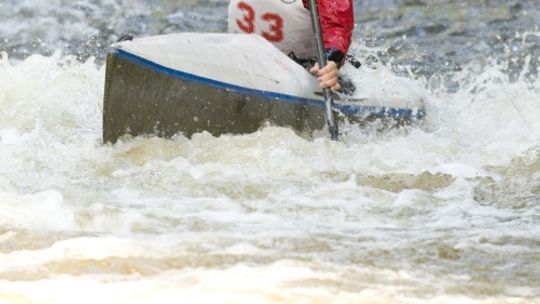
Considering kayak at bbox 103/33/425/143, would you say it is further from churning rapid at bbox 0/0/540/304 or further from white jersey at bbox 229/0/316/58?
white jersey at bbox 229/0/316/58

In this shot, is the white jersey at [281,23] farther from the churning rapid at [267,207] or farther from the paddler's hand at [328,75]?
the churning rapid at [267,207]

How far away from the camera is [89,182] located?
178 inches

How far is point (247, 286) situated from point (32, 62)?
14.8 feet

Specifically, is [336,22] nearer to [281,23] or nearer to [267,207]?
[281,23]

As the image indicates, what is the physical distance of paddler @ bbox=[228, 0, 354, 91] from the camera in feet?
17.9

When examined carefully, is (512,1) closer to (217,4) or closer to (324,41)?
(217,4)

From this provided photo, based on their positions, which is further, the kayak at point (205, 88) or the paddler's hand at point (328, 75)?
the paddler's hand at point (328, 75)

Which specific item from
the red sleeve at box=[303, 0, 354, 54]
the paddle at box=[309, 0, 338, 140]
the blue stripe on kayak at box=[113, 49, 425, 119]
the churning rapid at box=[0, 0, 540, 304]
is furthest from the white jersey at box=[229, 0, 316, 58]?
the churning rapid at box=[0, 0, 540, 304]

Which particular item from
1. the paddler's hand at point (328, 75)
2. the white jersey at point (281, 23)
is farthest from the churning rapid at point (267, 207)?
the white jersey at point (281, 23)

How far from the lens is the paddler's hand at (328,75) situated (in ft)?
17.5

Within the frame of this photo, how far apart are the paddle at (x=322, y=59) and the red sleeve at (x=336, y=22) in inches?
5.4

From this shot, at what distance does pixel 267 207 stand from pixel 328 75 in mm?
1411

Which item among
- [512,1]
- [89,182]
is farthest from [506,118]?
[512,1]

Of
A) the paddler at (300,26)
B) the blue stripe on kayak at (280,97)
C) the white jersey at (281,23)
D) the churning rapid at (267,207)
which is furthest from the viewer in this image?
the white jersey at (281,23)
